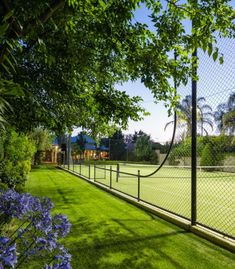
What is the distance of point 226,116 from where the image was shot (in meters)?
5.65

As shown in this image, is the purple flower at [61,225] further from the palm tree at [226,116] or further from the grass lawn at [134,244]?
the palm tree at [226,116]

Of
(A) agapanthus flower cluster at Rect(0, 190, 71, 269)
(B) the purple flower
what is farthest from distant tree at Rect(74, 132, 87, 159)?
(B) the purple flower

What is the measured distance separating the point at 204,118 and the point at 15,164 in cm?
635

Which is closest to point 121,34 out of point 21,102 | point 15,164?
point 21,102

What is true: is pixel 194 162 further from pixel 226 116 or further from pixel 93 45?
pixel 93 45

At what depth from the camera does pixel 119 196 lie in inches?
429

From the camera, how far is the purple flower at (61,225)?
2.82m

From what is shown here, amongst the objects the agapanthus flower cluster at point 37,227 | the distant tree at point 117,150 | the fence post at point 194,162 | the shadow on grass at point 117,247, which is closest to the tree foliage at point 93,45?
the fence post at point 194,162

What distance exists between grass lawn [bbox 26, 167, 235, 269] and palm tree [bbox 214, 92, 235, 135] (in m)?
1.94

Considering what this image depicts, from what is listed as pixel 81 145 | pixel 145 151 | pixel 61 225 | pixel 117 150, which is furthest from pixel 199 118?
pixel 81 145

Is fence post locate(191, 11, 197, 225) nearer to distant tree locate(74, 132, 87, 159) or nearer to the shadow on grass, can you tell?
the shadow on grass

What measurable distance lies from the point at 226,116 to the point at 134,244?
265 centimetres

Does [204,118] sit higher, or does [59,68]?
[59,68]

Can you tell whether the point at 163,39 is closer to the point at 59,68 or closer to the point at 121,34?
the point at 121,34
